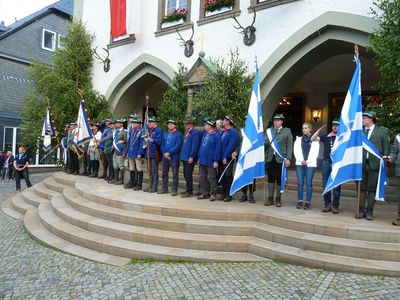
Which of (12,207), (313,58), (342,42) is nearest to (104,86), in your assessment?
(12,207)

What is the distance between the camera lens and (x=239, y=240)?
5.38 m

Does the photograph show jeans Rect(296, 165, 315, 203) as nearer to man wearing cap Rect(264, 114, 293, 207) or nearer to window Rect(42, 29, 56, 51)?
man wearing cap Rect(264, 114, 293, 207)

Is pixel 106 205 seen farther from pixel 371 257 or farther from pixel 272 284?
pixel 371 257

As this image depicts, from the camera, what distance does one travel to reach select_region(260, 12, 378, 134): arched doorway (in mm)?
8453

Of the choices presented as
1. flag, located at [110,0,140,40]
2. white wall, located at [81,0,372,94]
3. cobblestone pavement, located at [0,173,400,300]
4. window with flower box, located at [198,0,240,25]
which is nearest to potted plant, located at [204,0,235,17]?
window with flower box, located at [198,0,240,25]

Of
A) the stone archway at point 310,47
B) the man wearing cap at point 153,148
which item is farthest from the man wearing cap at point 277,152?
the stone archway at point 310,47

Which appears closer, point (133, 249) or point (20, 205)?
point (133, 249)

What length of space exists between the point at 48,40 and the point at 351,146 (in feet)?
69.5

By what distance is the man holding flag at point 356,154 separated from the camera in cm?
561

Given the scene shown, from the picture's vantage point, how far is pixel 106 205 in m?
7.03

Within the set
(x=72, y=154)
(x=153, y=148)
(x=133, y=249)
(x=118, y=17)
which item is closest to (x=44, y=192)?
(x=72, y=154)

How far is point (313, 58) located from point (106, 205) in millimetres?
6695

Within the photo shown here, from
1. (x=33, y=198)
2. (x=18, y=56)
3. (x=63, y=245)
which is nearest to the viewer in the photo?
(x=63, y=245)

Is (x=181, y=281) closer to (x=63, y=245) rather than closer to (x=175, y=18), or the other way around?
(x=63, y=245)
